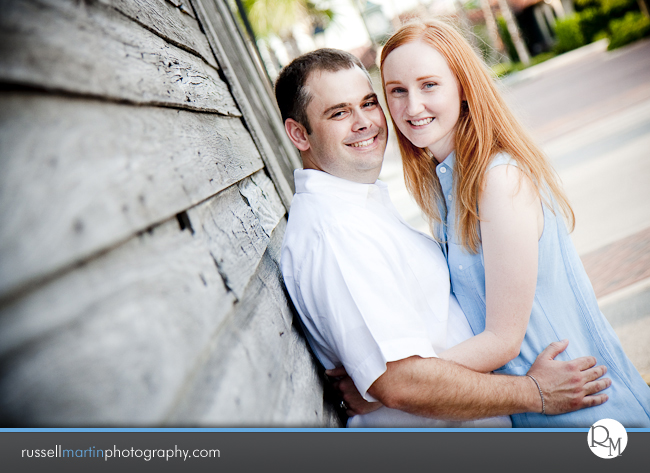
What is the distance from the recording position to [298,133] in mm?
2137

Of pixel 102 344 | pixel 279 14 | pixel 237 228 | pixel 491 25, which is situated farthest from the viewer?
pixel 491 25

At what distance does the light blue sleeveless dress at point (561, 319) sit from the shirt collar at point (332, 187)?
0.41 meters

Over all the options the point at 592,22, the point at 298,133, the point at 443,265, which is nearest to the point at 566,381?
the point at 443,265

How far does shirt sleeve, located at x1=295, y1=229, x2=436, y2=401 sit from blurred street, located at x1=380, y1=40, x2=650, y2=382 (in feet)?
3.03

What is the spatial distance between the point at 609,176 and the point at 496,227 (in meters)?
5.19

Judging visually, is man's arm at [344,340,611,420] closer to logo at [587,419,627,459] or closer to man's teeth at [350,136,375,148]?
logo at [587,419,627,459]

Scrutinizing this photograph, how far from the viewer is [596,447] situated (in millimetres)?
965

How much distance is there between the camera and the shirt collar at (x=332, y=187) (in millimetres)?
1799

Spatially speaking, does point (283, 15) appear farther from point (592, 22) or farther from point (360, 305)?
point (592, 22)

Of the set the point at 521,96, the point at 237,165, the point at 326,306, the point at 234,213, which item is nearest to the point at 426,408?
the point at 326,306

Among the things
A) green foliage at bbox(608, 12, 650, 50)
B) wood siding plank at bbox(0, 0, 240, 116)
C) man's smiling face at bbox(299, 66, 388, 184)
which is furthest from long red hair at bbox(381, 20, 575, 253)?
green foliage at bbox(608, 12, 650, 50)

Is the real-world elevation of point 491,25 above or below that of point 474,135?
above

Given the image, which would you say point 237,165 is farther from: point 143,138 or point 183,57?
point 143,138

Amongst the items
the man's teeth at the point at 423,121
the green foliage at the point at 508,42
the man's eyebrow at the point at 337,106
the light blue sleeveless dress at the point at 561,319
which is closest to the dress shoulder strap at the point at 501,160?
the light blue sleeveless dress at the point at 561,319
